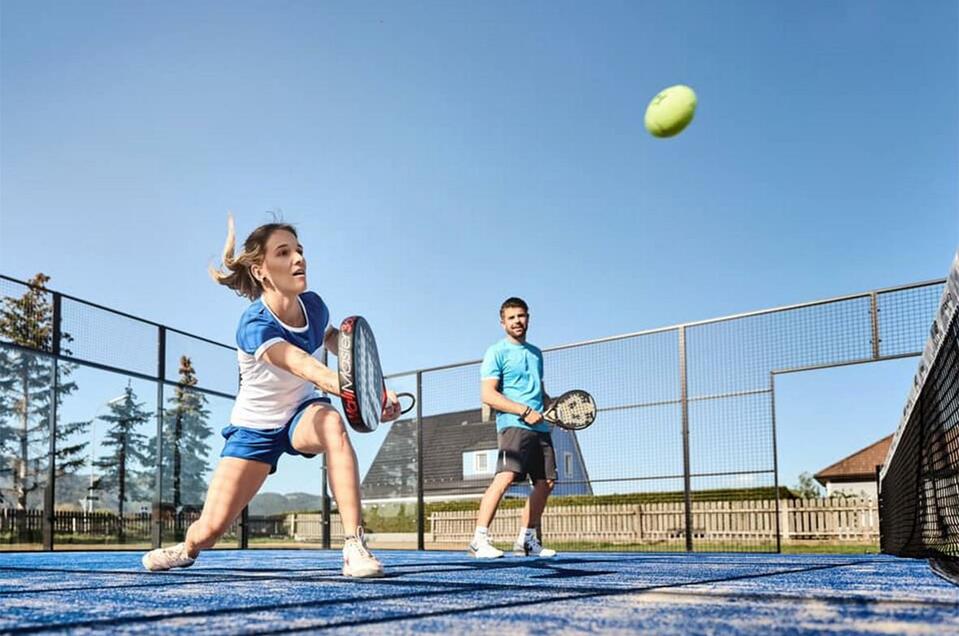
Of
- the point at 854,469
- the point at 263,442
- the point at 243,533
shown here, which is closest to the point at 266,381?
the point at 263,442

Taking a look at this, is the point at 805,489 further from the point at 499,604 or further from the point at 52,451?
the point at 499,604

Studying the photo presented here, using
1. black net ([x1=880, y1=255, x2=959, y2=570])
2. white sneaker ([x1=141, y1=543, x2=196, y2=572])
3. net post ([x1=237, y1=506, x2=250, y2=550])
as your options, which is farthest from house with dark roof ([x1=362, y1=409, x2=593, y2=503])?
white sneaker ([x1=141, y1=543, x2=196, y2=572])

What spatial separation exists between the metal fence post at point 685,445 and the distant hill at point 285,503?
15.5 ft

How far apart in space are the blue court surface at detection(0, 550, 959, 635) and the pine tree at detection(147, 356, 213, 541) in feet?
21.3

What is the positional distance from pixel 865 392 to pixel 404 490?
5034 millimetres

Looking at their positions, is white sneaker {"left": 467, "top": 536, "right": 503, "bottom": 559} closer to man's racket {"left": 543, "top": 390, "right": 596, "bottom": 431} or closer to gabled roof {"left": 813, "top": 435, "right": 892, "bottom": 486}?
man's racket {"left": 543, "top": 390, "right": 596, "bottom": 431}

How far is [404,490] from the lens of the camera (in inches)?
418

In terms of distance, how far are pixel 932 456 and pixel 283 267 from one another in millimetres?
3147

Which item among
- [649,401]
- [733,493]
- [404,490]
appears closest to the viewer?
[733,493]

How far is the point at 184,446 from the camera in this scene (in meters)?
10.0

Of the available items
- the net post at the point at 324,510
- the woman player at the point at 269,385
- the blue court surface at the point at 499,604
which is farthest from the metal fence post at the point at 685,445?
the woman player at the point at 269,385

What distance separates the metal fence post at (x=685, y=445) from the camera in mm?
8086

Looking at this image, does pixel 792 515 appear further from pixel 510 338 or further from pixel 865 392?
pixel 510 338

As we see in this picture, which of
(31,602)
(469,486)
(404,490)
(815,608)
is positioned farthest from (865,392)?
(31,602)
